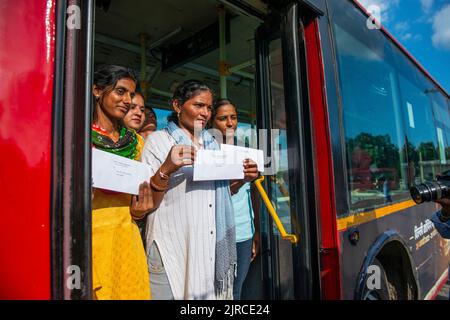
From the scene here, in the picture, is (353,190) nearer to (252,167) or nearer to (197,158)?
(252,167)

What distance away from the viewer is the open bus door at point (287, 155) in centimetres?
156

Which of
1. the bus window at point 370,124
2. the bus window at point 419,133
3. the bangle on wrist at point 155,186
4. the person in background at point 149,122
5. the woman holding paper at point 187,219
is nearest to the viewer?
the bangle on wrist at point 155,186

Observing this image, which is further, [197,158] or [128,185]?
[197,158]

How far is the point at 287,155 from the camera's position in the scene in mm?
1682

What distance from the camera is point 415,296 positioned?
242 cm

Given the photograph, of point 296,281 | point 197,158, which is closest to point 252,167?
point 197,158

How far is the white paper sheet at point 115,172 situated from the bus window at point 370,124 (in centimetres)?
123

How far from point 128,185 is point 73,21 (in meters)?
0.59

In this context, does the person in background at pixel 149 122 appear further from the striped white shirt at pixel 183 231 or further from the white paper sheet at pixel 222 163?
the white paper sheet at pixel 222 163

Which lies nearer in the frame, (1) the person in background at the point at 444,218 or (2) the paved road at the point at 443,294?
(1) the person in background at the point at 444,218

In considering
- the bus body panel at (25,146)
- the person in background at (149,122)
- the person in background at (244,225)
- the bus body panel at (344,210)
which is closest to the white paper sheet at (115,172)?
the bus body panel at (25,146)

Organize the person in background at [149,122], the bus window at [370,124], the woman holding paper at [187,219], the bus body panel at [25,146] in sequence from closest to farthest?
the bus body panel at [25,146], the woman holding paper at [187,219], the bus window at [370,124], the person in background at [149,122]

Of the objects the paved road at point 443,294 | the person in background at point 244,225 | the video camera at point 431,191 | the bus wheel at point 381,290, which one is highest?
the video camera at point 431,191

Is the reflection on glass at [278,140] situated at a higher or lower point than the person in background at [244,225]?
higher
